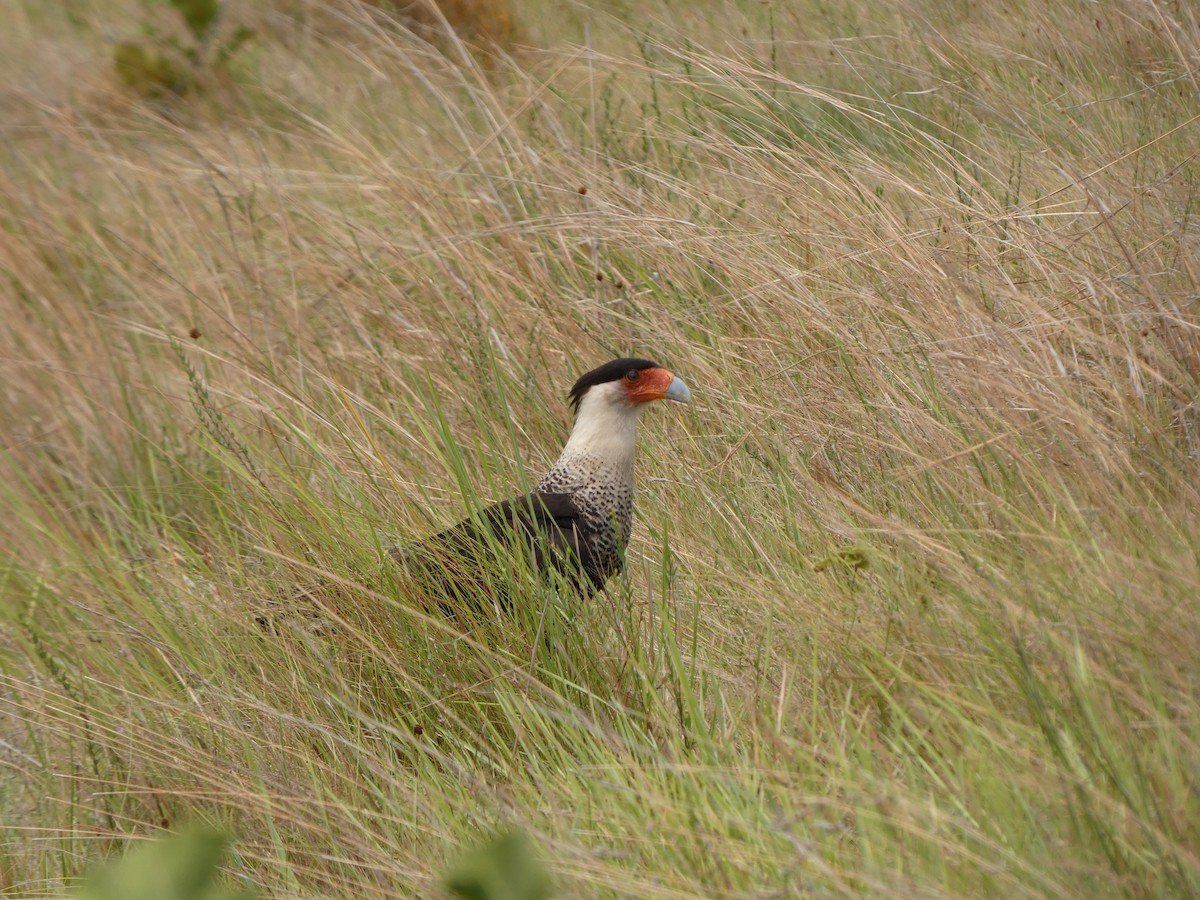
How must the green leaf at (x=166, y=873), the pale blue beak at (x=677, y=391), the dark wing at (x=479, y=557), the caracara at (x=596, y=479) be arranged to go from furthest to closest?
the pale blue beak at (x=677, y=391) < the caracara at (x=596, y=479) < the dark wing at (x=479, y=557) < the green leaf at (x=166, y=873)

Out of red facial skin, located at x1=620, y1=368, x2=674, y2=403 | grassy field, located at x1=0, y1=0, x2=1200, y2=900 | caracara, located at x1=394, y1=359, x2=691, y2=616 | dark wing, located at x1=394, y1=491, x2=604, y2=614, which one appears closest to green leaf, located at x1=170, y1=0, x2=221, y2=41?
grassy field, located at x1=0, y1=0, x2=1200, y2=900

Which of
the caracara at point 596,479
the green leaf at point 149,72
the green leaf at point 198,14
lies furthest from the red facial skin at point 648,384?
the green leaf at point 198,14

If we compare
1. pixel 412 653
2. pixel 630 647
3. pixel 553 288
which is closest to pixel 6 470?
pixel 553 288

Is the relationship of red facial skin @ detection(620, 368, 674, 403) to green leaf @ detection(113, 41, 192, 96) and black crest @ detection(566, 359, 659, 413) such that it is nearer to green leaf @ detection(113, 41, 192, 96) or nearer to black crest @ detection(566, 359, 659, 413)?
black crest @ detection(566, 359, 659, 413)

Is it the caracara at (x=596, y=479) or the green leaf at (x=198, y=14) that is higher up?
the green leaf at (x=198, y=14)

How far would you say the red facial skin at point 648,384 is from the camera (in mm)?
3049

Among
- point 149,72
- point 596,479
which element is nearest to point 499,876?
point 596,479

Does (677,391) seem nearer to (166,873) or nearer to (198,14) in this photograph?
(166,873)

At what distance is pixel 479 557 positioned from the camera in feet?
8.30

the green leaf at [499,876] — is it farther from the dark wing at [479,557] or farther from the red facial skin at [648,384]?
the red facial skin at [648,384]

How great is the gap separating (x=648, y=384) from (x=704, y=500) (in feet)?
1.07

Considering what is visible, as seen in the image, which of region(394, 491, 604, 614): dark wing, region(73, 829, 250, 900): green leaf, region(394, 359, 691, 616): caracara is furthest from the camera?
region(394, 359, 691, 616): caracara

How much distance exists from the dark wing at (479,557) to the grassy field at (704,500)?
8 cm

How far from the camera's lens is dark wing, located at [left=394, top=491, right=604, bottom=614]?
8.23ft
